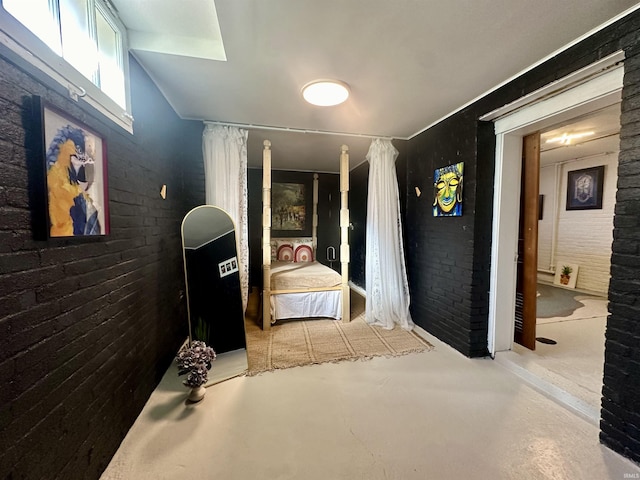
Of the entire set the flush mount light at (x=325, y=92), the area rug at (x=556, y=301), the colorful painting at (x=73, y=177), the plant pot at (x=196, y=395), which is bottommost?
the plant pot at (x=196, y=395)

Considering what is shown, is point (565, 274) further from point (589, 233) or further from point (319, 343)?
point (319, 343)

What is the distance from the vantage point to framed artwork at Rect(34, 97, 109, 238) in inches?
37.3

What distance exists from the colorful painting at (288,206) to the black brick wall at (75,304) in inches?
110

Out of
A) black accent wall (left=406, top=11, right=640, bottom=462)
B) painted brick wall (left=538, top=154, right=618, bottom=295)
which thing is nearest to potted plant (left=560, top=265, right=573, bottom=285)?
painted brick wall (left=538, top=154, right=618, bottom=295)

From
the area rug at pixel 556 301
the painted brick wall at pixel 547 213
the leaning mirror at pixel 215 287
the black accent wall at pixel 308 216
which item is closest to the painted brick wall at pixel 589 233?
the painted brick wall at pixel 547 213

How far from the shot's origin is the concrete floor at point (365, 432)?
4.24 feet

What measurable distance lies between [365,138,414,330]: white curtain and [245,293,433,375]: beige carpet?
21 centimetres

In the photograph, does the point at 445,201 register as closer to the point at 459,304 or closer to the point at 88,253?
the point at 459,304

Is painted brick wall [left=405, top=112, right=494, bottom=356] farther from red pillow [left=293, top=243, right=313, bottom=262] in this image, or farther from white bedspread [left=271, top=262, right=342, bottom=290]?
red pillow [left=293, top=243, right=313, bottom=262]

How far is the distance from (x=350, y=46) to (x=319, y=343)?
8.19ft

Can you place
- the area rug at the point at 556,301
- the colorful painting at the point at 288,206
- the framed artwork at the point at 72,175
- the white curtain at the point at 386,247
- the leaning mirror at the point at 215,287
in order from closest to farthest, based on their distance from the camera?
the framed artwork at the point at 72,175
the leaning mirror at the point at 215,287
the white curtain at the point at 386,247
the area rug at the point at 556,301
the colorful painting at the point at 288,206

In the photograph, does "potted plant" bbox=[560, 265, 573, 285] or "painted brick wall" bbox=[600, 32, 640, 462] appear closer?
"painted brick wall" bbox=[600, 32, 640, 462]

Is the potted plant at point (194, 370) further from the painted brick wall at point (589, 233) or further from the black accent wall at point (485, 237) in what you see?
the painted brick wall at point (589, 233)

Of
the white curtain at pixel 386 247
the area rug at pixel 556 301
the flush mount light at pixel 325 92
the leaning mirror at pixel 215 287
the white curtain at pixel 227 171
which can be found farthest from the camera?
the area rug at pixel 556 301
